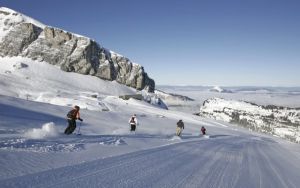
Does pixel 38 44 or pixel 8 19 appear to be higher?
pixel 8 19

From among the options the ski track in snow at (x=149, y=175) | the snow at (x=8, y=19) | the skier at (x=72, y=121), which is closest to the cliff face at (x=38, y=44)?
the snow at (x=8, y=19)

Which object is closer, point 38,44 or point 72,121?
point 72,121

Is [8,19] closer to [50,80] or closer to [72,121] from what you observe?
Result: [50,80]

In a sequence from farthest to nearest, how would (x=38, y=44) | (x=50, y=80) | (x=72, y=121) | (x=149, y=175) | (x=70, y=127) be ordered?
(x=38, y=44) < (x=50, y=80) < (x=72, y=121) < (x=70, y=127) < (x=149, y=175)

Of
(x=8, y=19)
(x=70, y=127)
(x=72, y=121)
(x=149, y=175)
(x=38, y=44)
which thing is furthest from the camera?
(x=8, y=19)

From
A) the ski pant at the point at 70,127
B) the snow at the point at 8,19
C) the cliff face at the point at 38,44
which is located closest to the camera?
the ski pant at the point at 70,127

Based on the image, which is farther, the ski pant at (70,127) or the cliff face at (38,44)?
the cliff face at (38,44)

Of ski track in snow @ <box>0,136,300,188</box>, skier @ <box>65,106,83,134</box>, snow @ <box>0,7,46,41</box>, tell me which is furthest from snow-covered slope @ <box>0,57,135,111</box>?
ski track in snow @ <box>0,136,300,188</box>

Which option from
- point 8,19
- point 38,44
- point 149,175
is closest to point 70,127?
point 149,175

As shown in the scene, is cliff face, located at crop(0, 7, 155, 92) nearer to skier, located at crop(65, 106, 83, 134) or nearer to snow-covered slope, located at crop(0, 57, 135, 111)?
snow-covered slope, located at crop(0, 57, 135, 111)

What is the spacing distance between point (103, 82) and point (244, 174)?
181576mm

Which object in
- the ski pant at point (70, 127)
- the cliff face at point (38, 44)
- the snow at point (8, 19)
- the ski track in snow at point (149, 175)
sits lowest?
the ski track in snow at point (149, 175)

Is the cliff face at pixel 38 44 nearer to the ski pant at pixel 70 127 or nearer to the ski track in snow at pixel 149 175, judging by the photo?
the ski pant at pixel 70 127

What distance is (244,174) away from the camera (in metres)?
14.2
